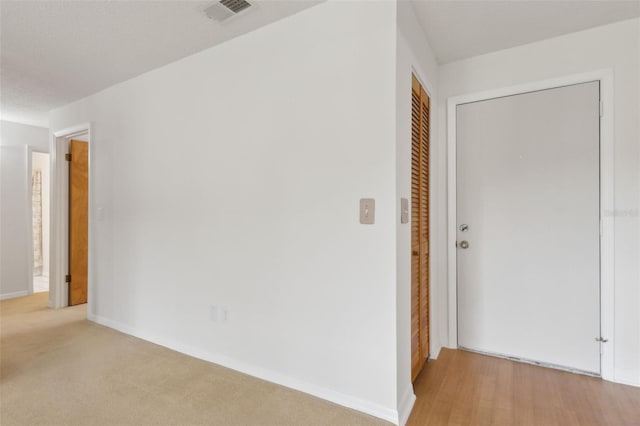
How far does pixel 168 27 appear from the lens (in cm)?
237

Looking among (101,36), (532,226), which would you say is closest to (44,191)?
(101,36)

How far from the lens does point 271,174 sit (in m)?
2.33

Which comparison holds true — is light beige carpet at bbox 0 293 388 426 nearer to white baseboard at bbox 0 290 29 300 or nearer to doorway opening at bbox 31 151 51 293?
white baseboard at bbox 0 290 29 300

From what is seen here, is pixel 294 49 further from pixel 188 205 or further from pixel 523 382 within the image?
pixel 523 382

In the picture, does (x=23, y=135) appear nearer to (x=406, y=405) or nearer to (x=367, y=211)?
(x=367, y=211)

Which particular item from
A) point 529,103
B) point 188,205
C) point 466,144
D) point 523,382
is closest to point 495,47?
point 529,103

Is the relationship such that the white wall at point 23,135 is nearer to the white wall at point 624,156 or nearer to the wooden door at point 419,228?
the wooden door at point 419,228

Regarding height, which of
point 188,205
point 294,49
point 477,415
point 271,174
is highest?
point 294,49

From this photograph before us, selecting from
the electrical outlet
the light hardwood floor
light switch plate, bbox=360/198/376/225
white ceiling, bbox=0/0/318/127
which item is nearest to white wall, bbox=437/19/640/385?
the light hardwood floor

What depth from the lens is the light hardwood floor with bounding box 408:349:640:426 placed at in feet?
6.27

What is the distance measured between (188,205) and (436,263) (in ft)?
7.02

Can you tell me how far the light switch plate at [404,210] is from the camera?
77.3 inches

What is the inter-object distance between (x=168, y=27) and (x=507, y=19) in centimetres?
231

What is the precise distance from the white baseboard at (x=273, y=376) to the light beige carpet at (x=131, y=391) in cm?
4
